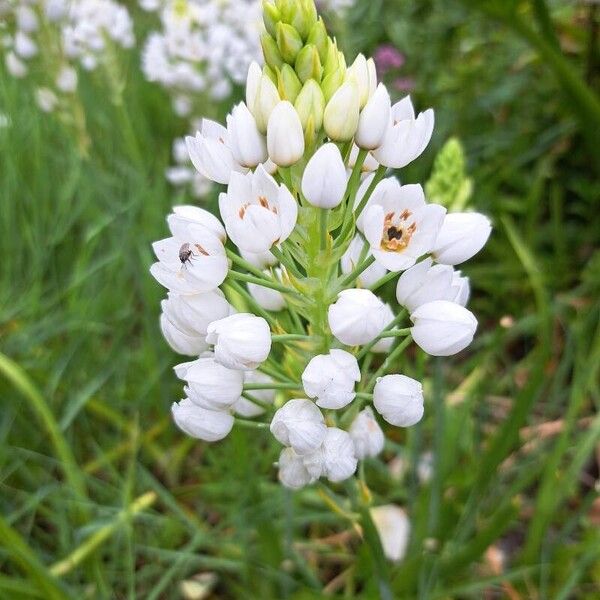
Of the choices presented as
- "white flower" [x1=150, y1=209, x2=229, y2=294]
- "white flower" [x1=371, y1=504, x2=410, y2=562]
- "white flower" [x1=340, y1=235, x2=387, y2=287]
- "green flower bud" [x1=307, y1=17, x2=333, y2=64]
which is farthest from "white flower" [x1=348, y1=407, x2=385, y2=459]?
"white flower" [x1=371, y1=504, x2=410, y2=562]

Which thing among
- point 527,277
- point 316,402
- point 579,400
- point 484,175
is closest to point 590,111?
point 484,175

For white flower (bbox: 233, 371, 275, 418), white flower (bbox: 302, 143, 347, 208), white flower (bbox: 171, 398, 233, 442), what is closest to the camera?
white flower (bbox: 302, 143, 347, 208)

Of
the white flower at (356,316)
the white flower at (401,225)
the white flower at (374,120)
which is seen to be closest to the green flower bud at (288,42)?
the white flower at (374,120)

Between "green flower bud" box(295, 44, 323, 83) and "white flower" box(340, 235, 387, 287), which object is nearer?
"green flower bud" box(295, 44, 323, 83)

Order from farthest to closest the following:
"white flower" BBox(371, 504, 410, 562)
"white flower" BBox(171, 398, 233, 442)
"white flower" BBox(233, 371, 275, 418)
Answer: "white flower" BBox(371, 504, 410, 562), "white flower" BBox(233, 371, 275, 418), "white flower" BBox(171, 398, 233, 442)

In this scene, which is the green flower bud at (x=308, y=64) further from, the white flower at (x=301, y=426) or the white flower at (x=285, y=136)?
the white flower at (x=301, y=426)

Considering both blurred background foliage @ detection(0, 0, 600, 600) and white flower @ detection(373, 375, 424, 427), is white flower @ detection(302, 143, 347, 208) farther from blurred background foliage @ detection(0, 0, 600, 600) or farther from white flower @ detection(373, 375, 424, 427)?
blurred background foliage @ detection(0, 0, 600, 600)
